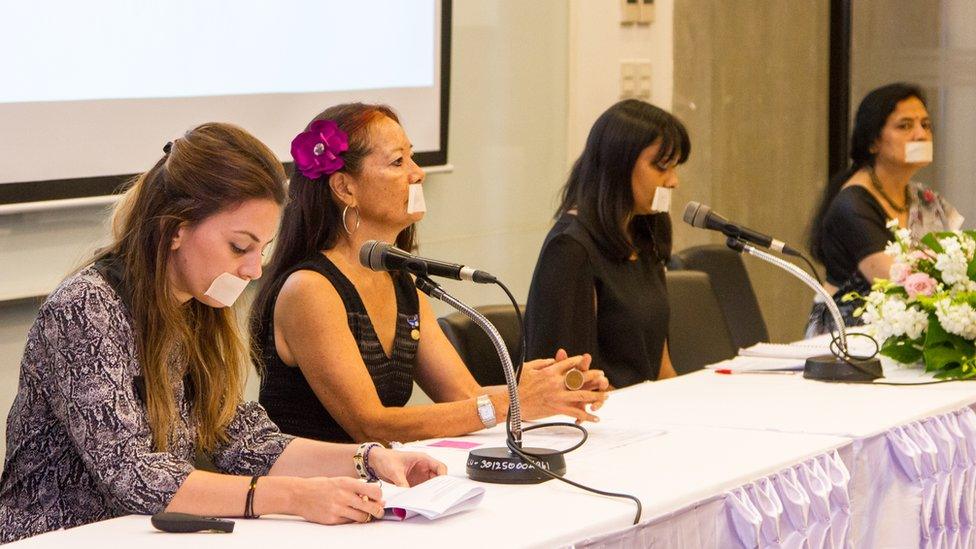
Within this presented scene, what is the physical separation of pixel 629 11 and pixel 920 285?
223cm

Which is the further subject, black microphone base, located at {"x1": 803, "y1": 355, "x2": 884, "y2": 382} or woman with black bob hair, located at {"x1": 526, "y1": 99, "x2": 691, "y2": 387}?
woman with black bob hair, located at {"x1": 526, "y1": 99, "x2": 691, "y2": 387}

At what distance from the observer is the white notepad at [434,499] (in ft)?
5.65

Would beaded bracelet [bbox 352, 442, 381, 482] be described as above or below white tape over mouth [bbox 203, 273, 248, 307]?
below

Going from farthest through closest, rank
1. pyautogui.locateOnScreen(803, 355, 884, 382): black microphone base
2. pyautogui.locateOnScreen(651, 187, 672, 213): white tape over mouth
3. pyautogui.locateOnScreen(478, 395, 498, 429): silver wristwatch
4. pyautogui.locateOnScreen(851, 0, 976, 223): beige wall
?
pyautogui.locateOnScreen(851, 0, 976, 223): beige wall, pyautogui.locateOnScreen(651, 187, 672, 213): white tape over mouth, pyautogui.locateOnScreen(803, 355, 884, 382): black microphone base, pyautogui.locateOnScreen(478, 395, 498, 429): silver wristwatch

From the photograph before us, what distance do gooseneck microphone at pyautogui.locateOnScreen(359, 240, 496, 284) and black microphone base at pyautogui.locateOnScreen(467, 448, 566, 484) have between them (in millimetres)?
294

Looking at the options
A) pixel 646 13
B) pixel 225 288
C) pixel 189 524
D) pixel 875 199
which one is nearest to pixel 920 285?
pixel 875 199

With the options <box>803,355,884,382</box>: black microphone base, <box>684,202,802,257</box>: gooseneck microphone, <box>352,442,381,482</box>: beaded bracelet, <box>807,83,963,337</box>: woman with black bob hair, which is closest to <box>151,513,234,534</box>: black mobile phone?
<box>352,442,381,482</box>: beaded bracelet

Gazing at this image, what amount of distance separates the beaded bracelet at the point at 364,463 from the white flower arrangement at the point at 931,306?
1.48m

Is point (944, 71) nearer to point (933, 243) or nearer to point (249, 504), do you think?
point (933, 243)

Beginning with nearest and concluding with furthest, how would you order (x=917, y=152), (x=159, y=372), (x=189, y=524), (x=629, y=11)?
(x=189, y=524) → (x=159, y=372) → (x=917, y=152) → (x=629, y=11)

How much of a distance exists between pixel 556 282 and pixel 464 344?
1.01ft

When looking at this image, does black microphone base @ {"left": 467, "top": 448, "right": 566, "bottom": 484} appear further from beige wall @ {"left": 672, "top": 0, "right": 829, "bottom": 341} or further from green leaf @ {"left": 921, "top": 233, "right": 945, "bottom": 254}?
beige wall @ {"left": 672, "top": 0, "right": 829, "bottom": 341}

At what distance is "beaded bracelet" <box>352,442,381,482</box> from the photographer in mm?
1988

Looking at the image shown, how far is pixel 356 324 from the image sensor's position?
2.52 meters
